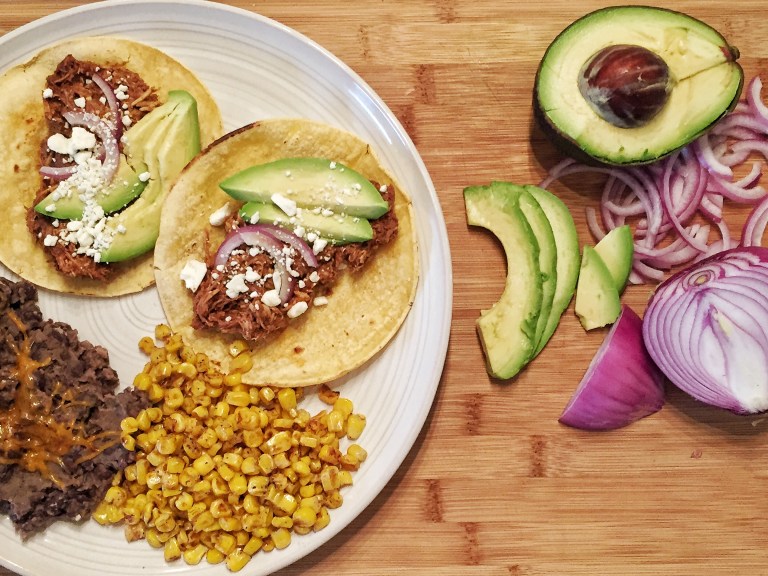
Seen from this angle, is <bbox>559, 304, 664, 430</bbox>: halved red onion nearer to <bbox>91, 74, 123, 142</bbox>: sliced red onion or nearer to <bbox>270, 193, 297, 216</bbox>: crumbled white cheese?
<bbox>270, 193, 297, 216</bbox>: crumbled white cheese

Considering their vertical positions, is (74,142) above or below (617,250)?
above

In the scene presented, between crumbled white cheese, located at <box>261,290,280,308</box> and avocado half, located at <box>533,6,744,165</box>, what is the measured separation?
1.44 m

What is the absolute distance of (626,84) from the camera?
105 inches

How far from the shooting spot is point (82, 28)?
9.70ft

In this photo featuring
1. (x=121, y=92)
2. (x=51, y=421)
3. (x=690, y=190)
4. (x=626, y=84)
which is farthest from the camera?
(x=690, y=190)

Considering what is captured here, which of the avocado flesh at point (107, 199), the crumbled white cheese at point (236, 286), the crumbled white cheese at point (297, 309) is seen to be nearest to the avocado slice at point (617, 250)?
the crumbled white cheese at point (297, 309)

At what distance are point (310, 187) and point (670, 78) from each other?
1653 mm

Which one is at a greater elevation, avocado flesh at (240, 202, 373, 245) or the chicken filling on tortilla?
the chicken filling on tortilla

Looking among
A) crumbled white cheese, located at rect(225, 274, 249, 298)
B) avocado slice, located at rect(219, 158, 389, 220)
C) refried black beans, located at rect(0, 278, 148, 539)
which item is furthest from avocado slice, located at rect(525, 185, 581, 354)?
refried black beans, located at rect(0, 278, 148, 539)

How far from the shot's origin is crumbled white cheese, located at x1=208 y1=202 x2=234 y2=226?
2.89 meters

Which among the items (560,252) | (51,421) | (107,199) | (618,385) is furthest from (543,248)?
(51,421)

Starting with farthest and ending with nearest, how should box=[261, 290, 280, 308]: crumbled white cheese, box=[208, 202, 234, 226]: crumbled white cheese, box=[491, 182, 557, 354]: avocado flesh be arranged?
box=[491, 182, 557, 354]: avocado flesh
box=[208, 202, 234, 226]: crumbled white cheese
box=[261, 290, 280, 308]: crumbled white cheese

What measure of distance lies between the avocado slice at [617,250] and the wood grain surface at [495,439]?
0.33 metres

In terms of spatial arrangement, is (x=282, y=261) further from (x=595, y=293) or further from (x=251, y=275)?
(x=595, y=293)
